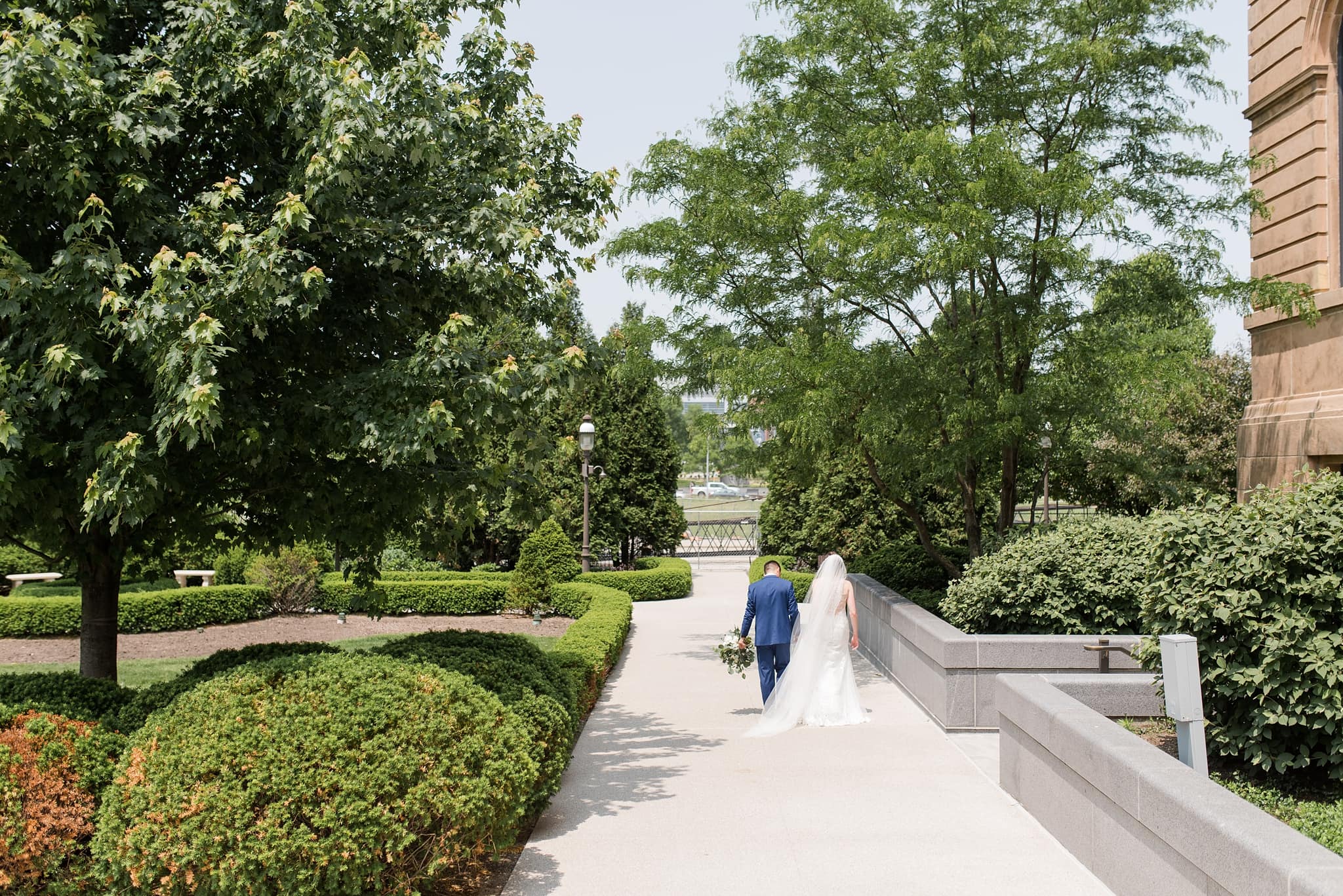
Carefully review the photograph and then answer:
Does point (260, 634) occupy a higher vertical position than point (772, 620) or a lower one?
lower

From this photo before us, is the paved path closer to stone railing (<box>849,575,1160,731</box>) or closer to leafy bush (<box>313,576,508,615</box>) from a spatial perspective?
stone railing (<box>849,575,1160,731</box>)

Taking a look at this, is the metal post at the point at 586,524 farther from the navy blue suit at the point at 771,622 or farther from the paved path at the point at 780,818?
the navy blue suit at the point at 771,622

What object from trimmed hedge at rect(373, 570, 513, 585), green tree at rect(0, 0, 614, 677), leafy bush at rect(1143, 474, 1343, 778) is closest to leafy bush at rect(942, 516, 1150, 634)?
leafy bush at rect(1143, 474, 1343, 778)

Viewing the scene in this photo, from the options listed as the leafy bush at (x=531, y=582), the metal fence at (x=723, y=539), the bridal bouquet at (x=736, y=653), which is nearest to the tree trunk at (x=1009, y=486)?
the bridal bouquet at (x=736, y=653)

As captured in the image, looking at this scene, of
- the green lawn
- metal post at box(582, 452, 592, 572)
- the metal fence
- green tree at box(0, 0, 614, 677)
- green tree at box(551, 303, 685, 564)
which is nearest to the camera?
green tree at box(0, 0, 614, 677)

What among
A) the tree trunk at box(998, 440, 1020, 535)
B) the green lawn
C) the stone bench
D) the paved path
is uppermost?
the tree trunk at box(998, 440, 1020, 535)

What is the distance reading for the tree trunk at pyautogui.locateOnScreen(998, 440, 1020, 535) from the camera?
46.0 ft

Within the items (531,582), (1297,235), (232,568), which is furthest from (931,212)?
(232,568)

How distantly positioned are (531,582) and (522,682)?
13.2 m

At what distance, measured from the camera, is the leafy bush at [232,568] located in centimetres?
2088

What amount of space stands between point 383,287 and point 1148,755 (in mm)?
5591

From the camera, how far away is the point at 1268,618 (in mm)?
→ 6395

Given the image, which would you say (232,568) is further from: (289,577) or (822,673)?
(822,673)

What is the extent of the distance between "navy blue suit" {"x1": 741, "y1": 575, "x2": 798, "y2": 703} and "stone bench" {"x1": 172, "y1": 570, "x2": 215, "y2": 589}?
1334cm
